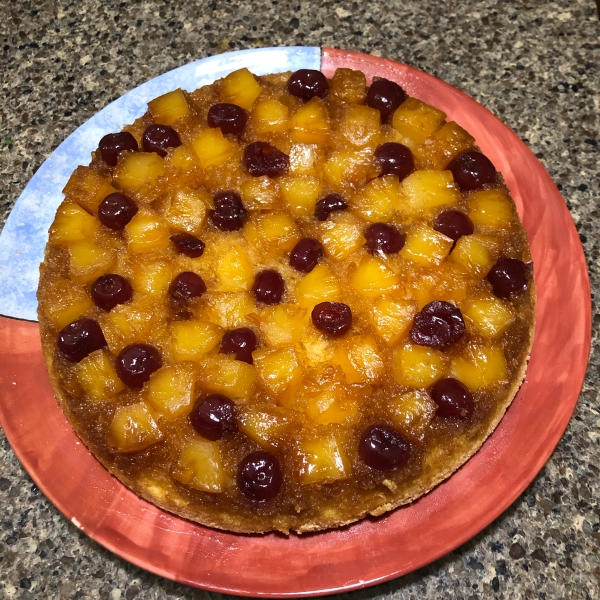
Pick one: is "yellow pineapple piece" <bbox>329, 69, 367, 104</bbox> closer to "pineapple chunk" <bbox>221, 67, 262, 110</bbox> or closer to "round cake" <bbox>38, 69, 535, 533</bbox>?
"round cake" <bbox>38, 69, 535, 533</bbox>

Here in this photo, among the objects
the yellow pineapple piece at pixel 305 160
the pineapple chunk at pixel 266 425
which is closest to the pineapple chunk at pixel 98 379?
the pineapple chunk at pixel 266 425

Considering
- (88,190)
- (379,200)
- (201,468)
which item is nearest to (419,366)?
(379,200)

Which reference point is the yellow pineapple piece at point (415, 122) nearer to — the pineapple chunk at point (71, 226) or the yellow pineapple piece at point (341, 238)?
the yellow pineapple piece at point (341, 238)

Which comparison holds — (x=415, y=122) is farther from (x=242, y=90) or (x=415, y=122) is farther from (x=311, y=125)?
(x=242, y=90)

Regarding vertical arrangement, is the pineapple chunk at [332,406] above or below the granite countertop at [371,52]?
below

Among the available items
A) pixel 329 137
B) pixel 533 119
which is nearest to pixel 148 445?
pixel 329 137
